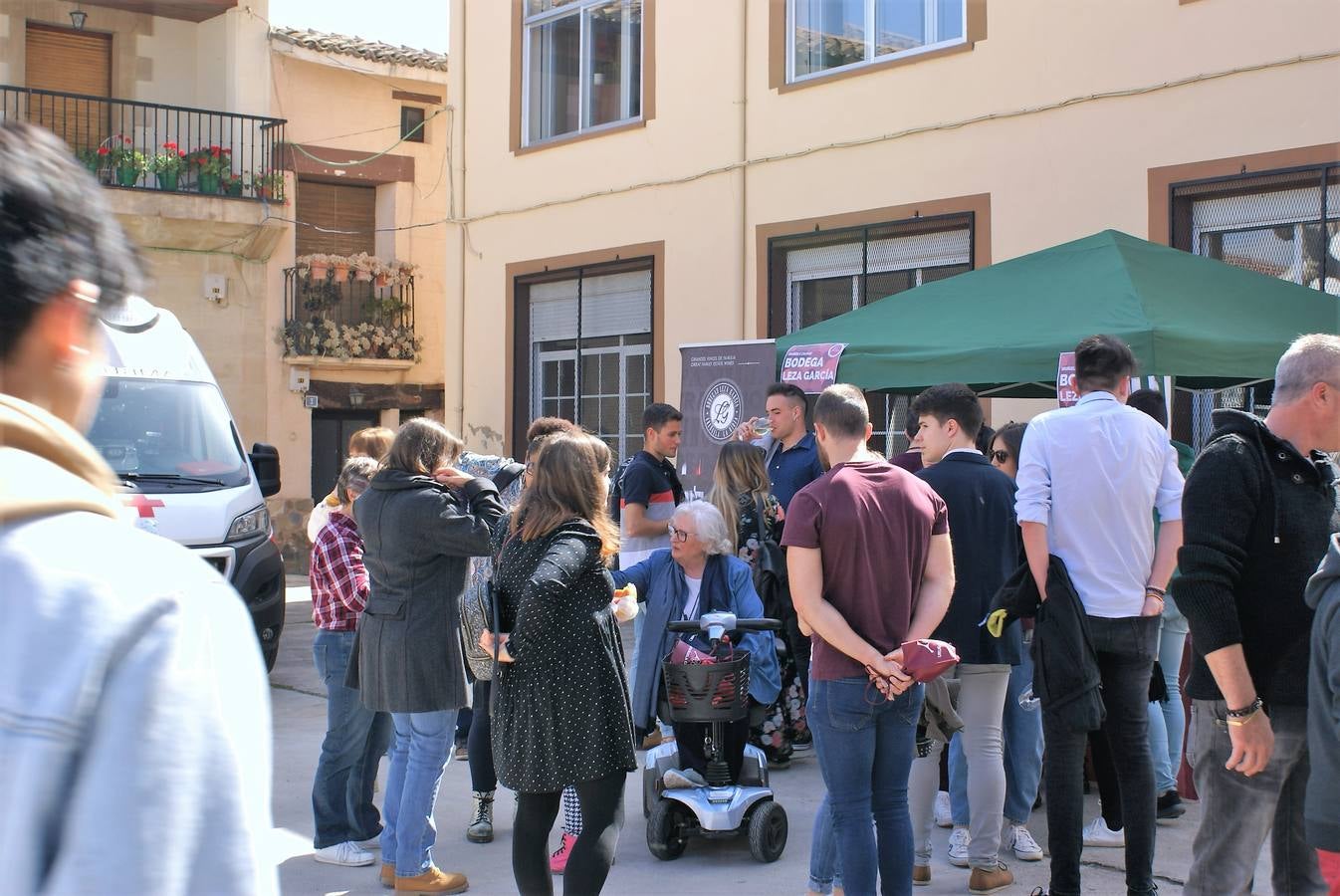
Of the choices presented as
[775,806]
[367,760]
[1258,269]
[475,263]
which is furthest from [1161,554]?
[475,263]

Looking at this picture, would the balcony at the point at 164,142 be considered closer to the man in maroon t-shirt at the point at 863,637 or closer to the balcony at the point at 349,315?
the balcony at the point at 349,315

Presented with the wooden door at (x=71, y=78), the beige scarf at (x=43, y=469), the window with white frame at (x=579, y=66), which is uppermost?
the wooden door at (x=71, y=78)

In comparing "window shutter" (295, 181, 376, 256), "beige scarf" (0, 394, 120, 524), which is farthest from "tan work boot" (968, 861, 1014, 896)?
"window shutter" (295, 181, 376, 256)

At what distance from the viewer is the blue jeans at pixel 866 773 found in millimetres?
4219

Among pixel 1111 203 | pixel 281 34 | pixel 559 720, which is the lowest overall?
pixel 559 720

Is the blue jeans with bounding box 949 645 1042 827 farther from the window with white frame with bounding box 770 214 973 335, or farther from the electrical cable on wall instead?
the window with white frame with bounding box 770 214 973 335

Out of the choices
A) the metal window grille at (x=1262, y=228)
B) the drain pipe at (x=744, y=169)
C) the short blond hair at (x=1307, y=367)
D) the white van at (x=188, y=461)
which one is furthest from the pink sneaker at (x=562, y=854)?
the drain pipe at (x=744, y=169)

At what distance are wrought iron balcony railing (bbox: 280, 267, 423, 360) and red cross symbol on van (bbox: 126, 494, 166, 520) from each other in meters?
10.6

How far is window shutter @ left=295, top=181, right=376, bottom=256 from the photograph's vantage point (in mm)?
19297

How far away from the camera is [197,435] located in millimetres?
9195

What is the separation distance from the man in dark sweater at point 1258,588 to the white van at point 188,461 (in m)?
6.38

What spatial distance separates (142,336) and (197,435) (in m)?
0.84

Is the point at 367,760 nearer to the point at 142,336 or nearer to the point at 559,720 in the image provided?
the point at 559,720

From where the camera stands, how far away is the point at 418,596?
15.8ft
